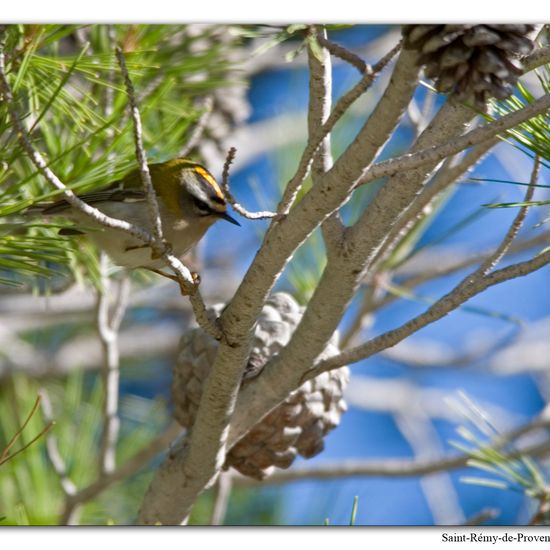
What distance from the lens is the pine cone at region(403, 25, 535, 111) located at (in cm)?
105

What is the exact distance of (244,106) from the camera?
2.39m

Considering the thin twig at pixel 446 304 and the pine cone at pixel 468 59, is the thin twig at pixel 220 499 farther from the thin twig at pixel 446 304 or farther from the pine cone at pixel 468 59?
the pine cone at pixel 468 59

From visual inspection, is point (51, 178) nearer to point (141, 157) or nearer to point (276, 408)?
point (141, 157)

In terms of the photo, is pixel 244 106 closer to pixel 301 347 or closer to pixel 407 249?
pixel 407 249

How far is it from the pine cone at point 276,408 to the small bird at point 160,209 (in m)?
0.16

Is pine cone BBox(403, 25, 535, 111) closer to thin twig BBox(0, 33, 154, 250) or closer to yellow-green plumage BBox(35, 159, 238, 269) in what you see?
thin twig BBox(0, 33, 154, 250)

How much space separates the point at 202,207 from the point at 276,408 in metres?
0.38

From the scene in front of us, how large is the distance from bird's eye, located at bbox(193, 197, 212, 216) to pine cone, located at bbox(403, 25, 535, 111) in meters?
0.66

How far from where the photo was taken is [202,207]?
167cm
